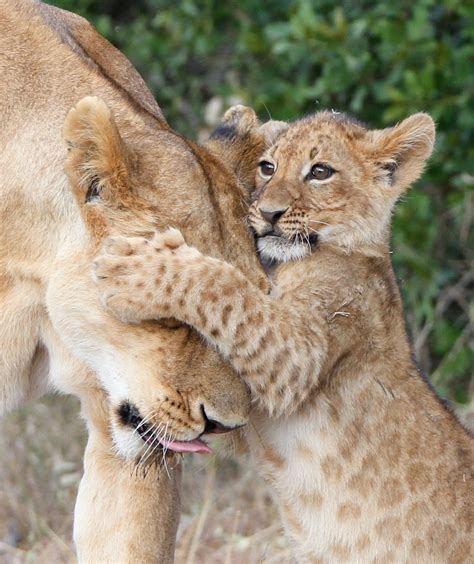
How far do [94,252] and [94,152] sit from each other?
22cm

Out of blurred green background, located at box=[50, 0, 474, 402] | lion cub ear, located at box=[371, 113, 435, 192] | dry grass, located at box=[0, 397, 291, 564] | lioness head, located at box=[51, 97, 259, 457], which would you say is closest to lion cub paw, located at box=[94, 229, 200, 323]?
lioness head, located at box=[51, 97, 259, 457]

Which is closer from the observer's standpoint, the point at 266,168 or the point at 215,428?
the point at 215,428

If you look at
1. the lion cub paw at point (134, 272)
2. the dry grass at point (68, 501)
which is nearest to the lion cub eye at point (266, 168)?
the lion cub paw at point (134, 272)

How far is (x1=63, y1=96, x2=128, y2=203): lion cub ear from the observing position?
255cm

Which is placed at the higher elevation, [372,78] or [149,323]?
[149,323]

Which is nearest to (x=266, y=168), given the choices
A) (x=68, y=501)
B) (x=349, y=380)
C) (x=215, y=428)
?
(x=349, y=380)

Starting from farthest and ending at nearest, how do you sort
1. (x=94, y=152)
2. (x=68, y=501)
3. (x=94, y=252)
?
1. (x=68, y=501)
2. (x=94, y=252)
3. (x=94, y=152)

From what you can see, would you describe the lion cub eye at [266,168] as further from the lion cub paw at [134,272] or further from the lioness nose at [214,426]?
the lioness nose at [214,426]

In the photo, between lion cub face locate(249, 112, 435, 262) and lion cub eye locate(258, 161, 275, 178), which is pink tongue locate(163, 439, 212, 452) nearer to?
lion cub face locate(249, 112, 435, 262)

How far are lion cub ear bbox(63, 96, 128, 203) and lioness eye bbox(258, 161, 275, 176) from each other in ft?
1.47

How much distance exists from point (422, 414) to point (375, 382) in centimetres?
13

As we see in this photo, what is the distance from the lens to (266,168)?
3.02m

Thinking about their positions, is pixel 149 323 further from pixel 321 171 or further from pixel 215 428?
Result: pixel 321 171

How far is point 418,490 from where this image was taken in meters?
3.04
